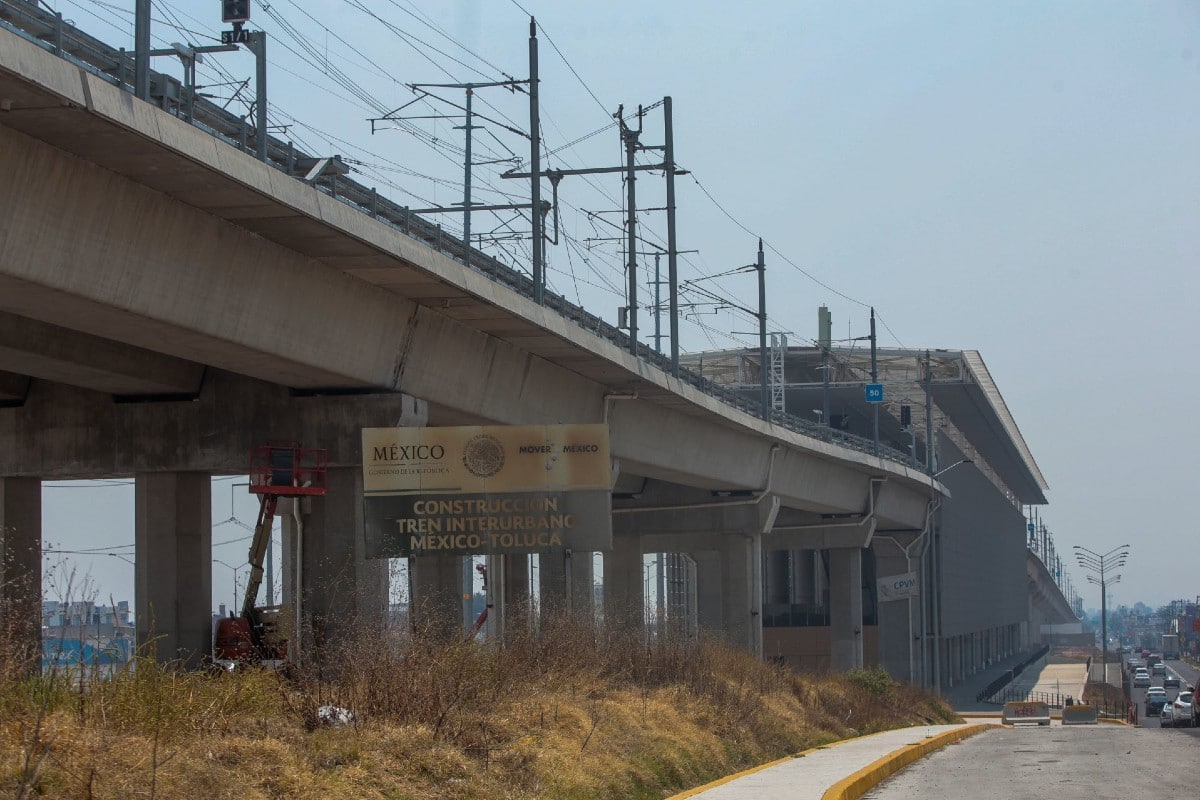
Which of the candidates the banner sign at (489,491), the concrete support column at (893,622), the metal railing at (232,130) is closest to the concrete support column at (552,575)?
the metal railing at (232,130)

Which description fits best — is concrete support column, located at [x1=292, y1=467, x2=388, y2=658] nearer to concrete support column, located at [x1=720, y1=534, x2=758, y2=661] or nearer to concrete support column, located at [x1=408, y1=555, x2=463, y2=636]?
concrete support column, located at [x1=408, y1=555, x2=463, y2=636]

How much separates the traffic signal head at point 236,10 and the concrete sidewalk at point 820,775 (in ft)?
42.4

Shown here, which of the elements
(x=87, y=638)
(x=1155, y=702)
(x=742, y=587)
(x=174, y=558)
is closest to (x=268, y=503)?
(x=174, y=558)

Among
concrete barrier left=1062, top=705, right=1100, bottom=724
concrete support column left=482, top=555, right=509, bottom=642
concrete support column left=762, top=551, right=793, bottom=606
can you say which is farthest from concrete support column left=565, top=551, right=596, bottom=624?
concrete support column left=762, top=551, right=793, bottom=606

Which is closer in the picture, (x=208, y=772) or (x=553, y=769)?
(x=208, y=772)

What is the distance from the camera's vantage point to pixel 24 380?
30797 millimetres

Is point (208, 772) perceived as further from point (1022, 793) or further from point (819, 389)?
point (819, 389)

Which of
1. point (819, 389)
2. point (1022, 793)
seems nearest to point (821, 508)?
point (819, 389)

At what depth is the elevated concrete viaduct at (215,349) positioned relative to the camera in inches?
734

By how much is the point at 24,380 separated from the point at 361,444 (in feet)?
25.3

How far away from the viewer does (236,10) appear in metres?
23.4

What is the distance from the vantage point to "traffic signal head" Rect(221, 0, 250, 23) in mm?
23156

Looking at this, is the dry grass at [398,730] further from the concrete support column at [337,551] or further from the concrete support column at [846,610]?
the concrete support column at [846,610]

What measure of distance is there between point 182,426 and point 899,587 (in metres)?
53.0
